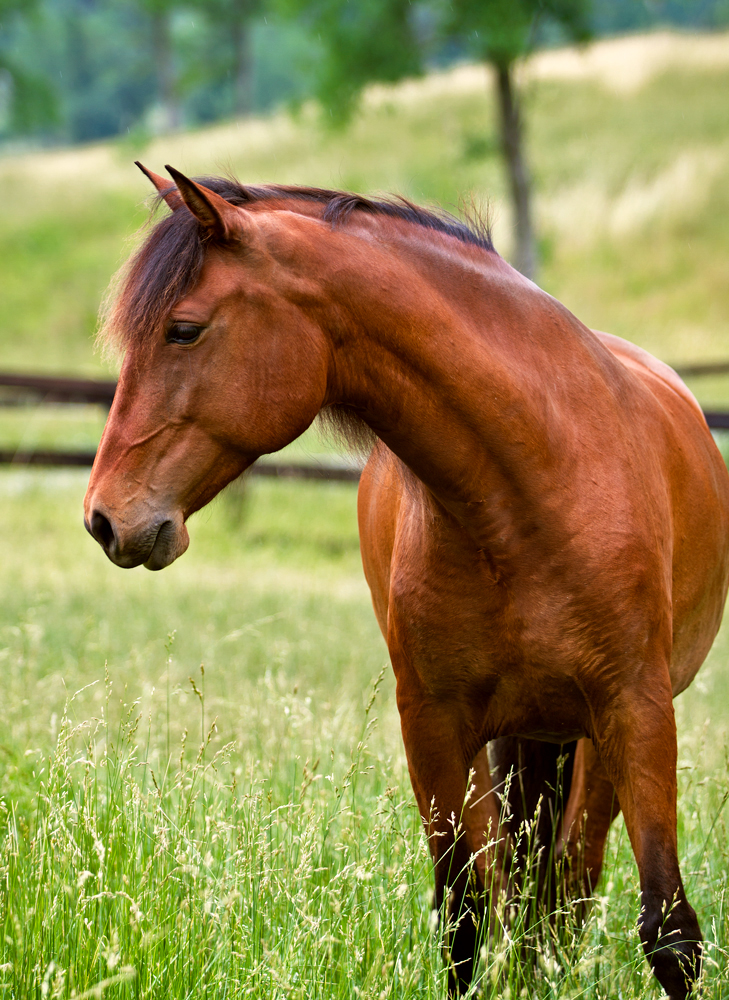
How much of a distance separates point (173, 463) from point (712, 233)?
24168 mm

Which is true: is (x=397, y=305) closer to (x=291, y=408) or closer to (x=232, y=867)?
(x=291, y=408)

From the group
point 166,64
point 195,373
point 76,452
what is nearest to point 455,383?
point 195,373

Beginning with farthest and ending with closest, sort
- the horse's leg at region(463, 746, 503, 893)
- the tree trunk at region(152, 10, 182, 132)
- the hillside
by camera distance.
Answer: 1. the tree trunk at region(152, 10, 182, 132)
2. the hillside
3. the horse's leg at region(463, 746, 503, 893)

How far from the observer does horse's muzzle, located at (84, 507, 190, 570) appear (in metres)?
1.90

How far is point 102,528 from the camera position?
1924mm

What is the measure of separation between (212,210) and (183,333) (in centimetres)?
25

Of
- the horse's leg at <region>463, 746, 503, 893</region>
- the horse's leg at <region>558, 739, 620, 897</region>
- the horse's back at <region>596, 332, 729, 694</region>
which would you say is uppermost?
the horse's back at <region>596, 332, 729, 694</region>

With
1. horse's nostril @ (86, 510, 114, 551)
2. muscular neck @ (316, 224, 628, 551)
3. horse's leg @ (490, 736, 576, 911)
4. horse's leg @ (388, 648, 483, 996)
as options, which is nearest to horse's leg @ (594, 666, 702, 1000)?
horse's leg @ (388, 648, 483, 996)

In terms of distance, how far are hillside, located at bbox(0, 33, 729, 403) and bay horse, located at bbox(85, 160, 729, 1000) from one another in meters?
12.5

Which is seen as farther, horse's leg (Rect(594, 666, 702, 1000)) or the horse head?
horse's leg (Rect(594, 666, 702, 1000))

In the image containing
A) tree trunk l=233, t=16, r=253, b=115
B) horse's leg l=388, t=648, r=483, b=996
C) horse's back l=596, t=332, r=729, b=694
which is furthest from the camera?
tree trunk l=233, t=16, r=253, b=115

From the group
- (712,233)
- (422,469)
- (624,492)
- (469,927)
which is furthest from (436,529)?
(712,233)

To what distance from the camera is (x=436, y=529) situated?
2.30 metres

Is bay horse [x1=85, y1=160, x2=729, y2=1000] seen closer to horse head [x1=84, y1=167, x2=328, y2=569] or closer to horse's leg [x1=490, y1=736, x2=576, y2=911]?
horse head [x1=84, y1=167, x2=328, y2=569]
